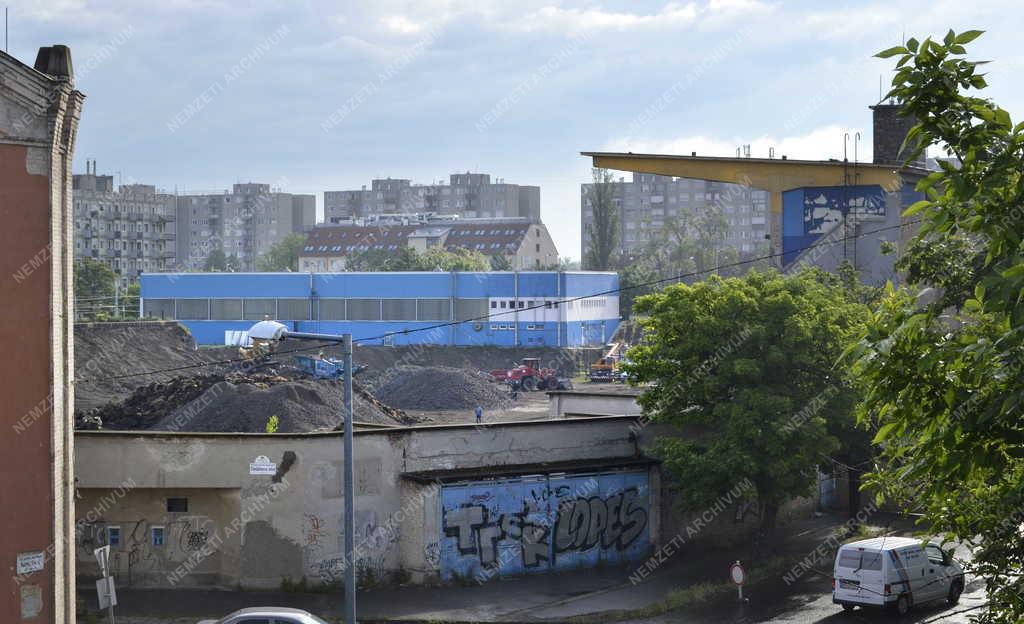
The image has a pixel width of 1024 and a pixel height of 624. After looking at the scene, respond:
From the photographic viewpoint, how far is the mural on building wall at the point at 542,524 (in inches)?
1098

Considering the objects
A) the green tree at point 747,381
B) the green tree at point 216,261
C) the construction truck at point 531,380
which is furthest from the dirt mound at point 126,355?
the green tree at point 216,261

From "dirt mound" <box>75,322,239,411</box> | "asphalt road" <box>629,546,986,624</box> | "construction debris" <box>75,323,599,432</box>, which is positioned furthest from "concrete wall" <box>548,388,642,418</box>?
"dirt mound" <box>75,322,239,411</box>

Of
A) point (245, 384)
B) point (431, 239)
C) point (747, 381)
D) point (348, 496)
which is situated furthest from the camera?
point (431, 239)

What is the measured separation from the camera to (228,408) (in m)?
40.7

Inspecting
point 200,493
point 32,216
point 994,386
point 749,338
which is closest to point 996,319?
point 994,386

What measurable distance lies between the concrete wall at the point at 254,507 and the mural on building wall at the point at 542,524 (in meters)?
0.42

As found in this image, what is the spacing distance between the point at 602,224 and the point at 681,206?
2611 inches

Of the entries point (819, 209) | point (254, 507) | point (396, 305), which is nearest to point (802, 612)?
point (254, 507)

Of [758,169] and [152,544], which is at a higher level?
[758,169]

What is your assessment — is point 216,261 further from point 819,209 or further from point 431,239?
point 819,209

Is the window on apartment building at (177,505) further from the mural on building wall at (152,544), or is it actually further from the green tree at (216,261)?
the green tree at (216,261)

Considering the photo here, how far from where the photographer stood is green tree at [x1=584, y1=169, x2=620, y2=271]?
424 ft

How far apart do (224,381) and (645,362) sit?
22.1 metres

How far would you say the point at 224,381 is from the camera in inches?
1806
